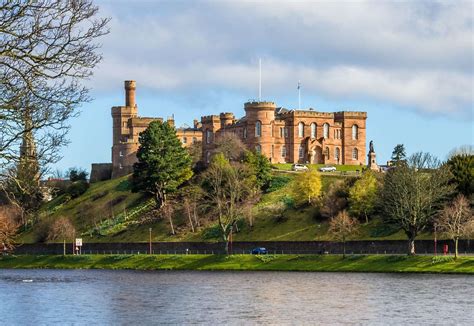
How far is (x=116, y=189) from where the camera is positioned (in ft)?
441

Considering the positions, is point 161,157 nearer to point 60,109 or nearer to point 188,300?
point 188,300

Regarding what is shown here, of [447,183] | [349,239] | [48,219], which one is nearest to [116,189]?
[48,219]

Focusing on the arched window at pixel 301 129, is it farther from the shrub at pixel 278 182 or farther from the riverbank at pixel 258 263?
the riverbank at pixel 258 263

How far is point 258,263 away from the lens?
288ft

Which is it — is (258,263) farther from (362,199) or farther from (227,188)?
(227,188)

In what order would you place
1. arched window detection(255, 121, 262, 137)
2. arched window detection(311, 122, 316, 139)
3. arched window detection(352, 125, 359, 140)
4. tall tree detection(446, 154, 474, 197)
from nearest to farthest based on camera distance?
tall tree detection(446, 154, 474, 197)
arched window detection(255, 121, 262, 137)
arched window detection(311, 122, 316, 139)
arched window detection(352, 125, 359, 140)

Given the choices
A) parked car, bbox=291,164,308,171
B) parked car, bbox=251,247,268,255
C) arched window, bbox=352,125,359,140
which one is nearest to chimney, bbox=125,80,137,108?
parked car, bbox=291,164,308,171

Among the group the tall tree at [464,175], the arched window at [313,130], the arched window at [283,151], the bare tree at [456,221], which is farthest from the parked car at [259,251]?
the arched window at [313,130]

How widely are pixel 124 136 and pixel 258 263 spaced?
225ft

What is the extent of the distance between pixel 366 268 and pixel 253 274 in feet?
32.3

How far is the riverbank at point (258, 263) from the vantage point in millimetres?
75938

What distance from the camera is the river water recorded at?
4719cm

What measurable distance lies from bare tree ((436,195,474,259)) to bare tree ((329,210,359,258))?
876 centimetres

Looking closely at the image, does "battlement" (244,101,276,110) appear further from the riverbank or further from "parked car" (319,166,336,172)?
the riverbank
